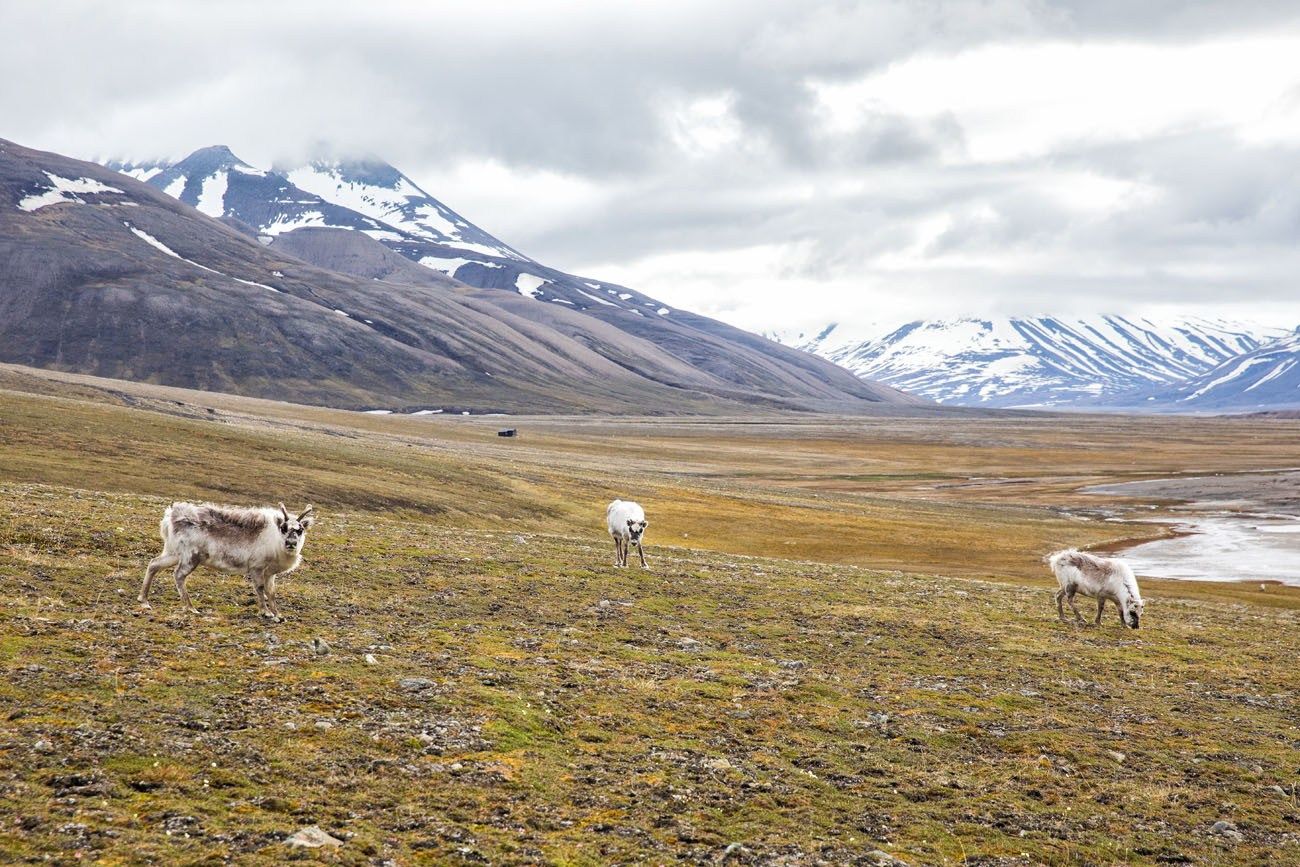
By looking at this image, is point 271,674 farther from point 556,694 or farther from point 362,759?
point 556,694

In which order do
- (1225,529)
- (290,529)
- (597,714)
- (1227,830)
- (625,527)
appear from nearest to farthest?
(1227,830) < (597,714) < (290,529) < (625,527) < (1225,529)

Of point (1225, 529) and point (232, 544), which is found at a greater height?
point (1225, 529)

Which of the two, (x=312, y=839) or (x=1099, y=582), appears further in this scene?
(x=1099, y=582)

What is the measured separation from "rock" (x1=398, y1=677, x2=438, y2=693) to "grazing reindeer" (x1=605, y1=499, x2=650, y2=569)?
15757mm

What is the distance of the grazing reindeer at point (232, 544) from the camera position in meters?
19.5

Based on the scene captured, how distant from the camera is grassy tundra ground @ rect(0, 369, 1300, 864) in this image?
38.6 ft

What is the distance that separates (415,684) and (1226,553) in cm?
6725

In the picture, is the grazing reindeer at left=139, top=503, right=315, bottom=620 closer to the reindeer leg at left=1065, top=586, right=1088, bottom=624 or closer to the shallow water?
the reindeer leg at left=1065, top=586, right=1088, bottom=624

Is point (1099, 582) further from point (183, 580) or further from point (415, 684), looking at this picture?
point (183, 580)

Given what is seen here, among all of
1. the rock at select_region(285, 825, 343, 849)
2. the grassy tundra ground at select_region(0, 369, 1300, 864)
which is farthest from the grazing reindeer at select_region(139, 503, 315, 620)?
the rock at select_region(285, 825, 343, 849)

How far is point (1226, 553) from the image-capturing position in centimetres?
6762

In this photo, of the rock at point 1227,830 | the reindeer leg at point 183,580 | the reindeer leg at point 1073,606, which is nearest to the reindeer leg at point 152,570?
the reindeer leg at point 183,580

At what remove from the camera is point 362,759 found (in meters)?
13.2

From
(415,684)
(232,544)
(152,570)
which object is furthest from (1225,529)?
(152,570)
